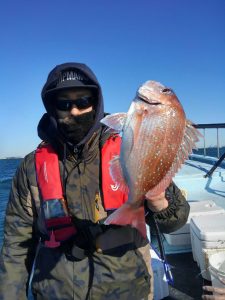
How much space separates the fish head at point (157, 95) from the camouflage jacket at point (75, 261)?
0.81m

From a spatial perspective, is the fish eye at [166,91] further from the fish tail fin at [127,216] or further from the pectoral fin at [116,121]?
the fish tail fin at [127,216]

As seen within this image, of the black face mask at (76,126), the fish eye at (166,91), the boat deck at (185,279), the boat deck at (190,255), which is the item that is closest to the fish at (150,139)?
the fish eye at (166,91)

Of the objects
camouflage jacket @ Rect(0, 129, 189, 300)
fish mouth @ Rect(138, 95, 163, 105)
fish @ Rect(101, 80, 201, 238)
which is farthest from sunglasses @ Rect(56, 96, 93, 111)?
fish mouth @ Rect(138, 95, 163, 105)

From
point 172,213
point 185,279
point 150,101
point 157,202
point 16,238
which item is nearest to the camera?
point 150,101

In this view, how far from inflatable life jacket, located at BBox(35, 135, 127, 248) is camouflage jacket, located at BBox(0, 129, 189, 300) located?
7 centimetres

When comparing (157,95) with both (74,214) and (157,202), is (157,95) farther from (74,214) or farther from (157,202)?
(74,214)

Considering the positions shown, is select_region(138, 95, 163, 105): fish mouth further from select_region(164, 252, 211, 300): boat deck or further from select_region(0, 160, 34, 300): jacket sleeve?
select_region(164, 252, 211, 300): boat deck

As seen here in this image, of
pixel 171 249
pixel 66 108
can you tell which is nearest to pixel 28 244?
pixel 66 108

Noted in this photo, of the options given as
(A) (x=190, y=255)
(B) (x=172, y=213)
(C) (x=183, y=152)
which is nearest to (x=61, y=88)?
(C) (x=183, y=152)

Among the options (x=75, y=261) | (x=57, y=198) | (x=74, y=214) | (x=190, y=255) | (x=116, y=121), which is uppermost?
(x=116, y=121)

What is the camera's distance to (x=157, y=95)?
2000mm

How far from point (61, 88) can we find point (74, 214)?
105 cm

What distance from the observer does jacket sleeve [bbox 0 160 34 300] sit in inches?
111

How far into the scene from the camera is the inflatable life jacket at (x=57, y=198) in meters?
2.61
